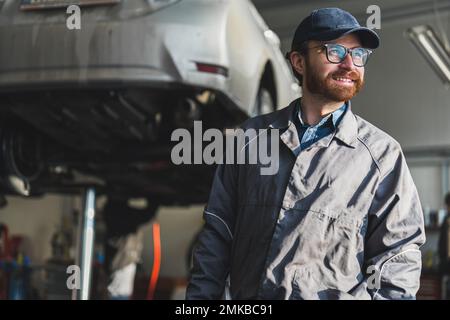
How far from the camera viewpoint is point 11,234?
28.5 ft

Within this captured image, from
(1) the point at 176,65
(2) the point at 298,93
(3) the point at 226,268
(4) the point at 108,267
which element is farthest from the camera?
(4) the point at 108,267

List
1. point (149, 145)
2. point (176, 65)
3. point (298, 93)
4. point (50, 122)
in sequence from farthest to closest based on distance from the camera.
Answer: point (298, 93), point (149, 145), point (50, 122), point (176, 65)

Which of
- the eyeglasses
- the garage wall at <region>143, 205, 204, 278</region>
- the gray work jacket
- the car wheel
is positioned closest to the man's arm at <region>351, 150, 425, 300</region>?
the gray work jacket

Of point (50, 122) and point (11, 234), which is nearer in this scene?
point (50, 122)

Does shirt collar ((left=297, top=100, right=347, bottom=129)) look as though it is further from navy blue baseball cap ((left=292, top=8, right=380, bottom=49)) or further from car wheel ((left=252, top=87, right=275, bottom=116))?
car wheel ((left=252, top=87, right=275, bottom=116))

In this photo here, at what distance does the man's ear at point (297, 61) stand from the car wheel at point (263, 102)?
1.74 m

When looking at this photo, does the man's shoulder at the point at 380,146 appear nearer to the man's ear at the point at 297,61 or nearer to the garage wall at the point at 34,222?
the man's ear at the point at 297,61

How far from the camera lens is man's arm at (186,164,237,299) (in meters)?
1.44

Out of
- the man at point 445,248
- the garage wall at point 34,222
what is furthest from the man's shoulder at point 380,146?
the garage wall at point 34,222

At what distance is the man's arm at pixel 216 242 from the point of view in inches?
56.7

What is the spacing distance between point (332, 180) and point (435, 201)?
7908mm

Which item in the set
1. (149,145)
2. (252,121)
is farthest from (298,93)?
(252,121)

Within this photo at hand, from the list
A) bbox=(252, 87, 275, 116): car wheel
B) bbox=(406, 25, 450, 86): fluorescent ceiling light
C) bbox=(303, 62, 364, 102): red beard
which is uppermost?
bbox=(406, 25, 450, 86): fluorescent ceiling light
